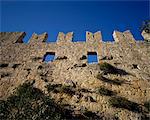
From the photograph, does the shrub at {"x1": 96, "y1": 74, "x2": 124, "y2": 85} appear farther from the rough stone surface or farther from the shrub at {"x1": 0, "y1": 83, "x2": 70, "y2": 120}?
the shrub at {"x1": 0, "y1": 83, "x2": 70, "y2": 120}

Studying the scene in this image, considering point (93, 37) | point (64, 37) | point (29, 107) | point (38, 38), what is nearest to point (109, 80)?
point (93, 37)

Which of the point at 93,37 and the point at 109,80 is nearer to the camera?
the point at 109,80

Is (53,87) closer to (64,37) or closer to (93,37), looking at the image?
(64,37)

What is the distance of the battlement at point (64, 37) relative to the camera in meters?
16.7

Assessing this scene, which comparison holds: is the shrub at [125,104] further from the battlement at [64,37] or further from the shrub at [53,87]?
the battlement at [64,37]

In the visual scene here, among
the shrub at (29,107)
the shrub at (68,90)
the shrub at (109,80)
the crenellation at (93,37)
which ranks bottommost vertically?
the shrub at (29,107)

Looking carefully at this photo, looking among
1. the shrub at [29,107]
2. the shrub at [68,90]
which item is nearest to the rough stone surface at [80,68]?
the shrub at [68,90]

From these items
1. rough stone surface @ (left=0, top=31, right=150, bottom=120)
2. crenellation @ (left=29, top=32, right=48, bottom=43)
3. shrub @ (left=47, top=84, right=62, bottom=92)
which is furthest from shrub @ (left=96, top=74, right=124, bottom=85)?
crenellation @ (left=29, top=32, right=48, bottom=43)

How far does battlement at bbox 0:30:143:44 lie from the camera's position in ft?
54.9

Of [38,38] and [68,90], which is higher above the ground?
[38,38]

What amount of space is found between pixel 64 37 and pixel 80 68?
4.40m

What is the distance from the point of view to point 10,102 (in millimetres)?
11688

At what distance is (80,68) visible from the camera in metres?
14.0

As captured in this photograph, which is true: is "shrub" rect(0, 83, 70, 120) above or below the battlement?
below
